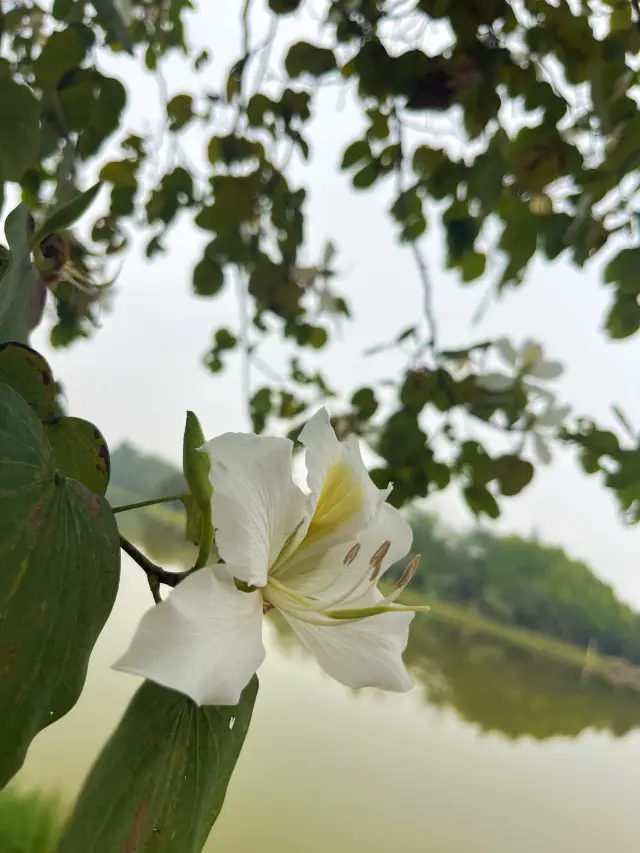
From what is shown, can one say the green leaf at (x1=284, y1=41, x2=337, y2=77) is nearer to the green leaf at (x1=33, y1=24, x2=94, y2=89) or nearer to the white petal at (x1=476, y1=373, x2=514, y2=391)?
the green leaf at (x1=33, y1=24, x2=94, y2=89)

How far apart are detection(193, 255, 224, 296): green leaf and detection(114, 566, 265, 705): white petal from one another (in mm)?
466

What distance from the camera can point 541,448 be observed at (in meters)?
0.56

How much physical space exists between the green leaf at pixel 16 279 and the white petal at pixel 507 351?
51 cm

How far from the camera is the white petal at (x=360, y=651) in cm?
16

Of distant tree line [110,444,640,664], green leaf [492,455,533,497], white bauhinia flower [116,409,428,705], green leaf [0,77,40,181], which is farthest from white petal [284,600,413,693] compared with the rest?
distant tree line [110,444,640,664]

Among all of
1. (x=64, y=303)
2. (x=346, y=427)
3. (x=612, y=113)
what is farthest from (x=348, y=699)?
(x=612, y=113)

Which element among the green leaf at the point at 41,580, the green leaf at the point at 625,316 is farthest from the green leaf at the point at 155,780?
the green leaf at the point at 625,316

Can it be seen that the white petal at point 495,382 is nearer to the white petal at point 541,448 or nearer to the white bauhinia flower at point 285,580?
the white petal at point 541,448

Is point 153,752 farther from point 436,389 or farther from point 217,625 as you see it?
point 436,389

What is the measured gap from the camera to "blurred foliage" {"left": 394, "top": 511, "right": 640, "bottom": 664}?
2.98 ft

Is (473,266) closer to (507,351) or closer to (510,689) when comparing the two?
(507,351)

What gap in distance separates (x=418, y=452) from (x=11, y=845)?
49 centimetres

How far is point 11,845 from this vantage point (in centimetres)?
55

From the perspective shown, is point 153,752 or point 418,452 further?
point 418,452
